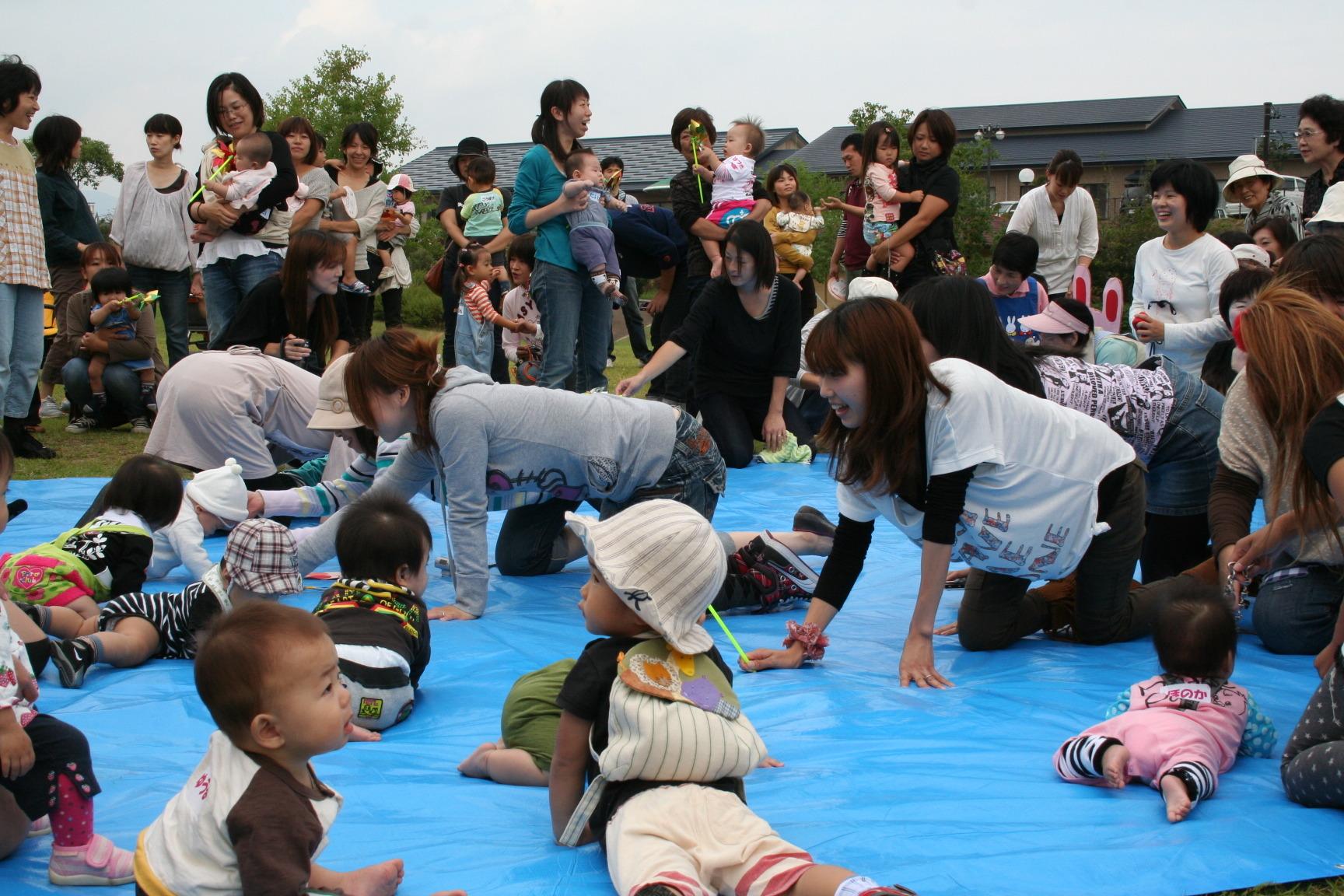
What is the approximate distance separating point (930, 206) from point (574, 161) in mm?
2295

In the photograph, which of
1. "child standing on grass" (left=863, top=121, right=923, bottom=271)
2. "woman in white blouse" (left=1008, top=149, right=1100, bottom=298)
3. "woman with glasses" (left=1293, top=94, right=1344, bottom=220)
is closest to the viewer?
"woman with glasses" (left=1293, top=94, right=1344, bottom=220)

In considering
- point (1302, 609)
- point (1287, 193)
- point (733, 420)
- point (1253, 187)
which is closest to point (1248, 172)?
point (1253, 187)

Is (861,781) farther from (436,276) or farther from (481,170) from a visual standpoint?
(436,276)

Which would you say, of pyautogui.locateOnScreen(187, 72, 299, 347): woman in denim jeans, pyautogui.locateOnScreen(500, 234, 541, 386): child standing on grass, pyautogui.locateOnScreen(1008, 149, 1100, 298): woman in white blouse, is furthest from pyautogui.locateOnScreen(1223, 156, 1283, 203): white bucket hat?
pyautogui.locateOnScreen(187, 72, 299, 347): woman in denim jeans

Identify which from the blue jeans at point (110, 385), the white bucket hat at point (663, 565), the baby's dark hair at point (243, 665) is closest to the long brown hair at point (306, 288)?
the blue jeans at point (110, 385)

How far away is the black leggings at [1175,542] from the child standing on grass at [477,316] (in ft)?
17.2

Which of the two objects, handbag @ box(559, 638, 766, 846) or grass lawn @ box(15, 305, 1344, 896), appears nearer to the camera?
handbag @ box(559, 638, 766, 846)

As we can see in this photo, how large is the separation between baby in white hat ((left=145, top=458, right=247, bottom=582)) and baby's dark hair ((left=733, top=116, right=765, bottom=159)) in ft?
14.8

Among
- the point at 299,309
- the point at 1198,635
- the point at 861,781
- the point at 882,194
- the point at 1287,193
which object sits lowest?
the point at 861,781

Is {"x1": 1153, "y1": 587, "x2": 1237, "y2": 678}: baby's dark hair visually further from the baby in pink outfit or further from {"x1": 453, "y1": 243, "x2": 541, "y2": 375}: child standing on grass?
{"x1": 453, "y1": 243, "x2": 541, "y2": 375}: child standing on grass

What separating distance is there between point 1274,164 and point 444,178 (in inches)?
797

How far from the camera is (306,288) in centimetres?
529

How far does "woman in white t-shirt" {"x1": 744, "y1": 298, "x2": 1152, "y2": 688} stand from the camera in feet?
9.78

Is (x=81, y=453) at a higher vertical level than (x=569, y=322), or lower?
lower
